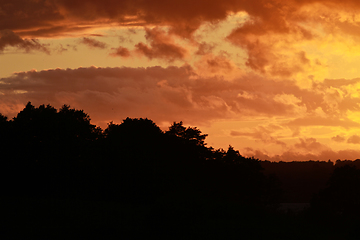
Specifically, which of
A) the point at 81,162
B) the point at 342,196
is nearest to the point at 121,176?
the point at 81,162

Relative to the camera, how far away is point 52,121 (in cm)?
6319

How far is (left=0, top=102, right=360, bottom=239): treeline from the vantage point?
40875 millimetres

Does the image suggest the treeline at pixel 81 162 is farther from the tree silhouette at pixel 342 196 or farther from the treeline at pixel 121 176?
the tree silhouette at pixel 342 196

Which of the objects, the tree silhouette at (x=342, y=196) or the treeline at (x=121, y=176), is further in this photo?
the tree silhouette at (x=342, y=196)

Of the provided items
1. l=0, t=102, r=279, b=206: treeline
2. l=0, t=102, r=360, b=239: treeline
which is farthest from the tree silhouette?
l=0, t=102, r=279, b=206: treeline

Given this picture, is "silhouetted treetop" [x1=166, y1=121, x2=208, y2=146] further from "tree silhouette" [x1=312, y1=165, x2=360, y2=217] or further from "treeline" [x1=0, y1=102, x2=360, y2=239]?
"tree silhouette" [x1=312, y1=165, x2=360, y2=217]

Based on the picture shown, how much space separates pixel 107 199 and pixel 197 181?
16167mm

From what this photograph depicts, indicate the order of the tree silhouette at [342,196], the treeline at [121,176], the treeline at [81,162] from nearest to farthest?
the treeline at [121,176]
the treeline at [81,162]
the tree silhouette at [342,196]

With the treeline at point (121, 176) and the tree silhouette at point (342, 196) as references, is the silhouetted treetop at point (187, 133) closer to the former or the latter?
the treeline at point (121, 176)

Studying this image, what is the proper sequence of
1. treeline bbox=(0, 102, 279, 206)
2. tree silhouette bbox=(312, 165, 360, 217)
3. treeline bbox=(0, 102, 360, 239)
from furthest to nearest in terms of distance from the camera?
tree silhouette bbox=(312, 165, 360, 217) < treeline bbox=(0, 102, 279, 206) < treeline bbox=(0, 102, 360, 239)

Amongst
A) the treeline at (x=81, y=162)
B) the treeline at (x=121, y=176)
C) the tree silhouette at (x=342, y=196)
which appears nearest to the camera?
the treeline at (x=121, y=176)

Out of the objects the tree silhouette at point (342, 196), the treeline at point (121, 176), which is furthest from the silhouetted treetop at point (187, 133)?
the tree silhouette at point (342, 196)

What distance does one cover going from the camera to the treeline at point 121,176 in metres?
40.9

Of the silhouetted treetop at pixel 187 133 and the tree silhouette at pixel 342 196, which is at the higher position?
the silhouetted treetop at pixel 187 133
